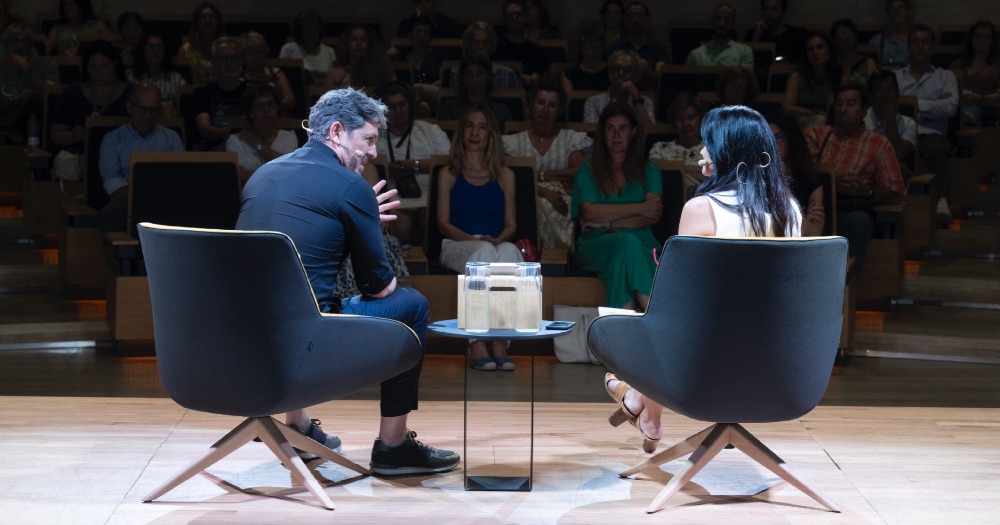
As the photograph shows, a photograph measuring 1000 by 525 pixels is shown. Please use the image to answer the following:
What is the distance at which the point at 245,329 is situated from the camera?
2.54 meters

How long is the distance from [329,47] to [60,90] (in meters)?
1.62

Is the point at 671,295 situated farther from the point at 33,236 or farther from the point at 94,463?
the point at 33,236

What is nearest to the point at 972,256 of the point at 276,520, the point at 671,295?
the point at 671,295

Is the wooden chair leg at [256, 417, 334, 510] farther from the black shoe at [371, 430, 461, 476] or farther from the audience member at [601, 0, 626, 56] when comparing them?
the audience member at [601, 0, 626, 56]

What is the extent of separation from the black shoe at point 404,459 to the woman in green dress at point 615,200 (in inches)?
66.8

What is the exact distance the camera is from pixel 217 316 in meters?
2.54

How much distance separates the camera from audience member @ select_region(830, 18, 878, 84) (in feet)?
22.1

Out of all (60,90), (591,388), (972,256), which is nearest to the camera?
(591,388)

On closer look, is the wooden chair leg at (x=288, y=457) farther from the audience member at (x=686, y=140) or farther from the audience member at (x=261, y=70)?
the audience member at (x=261, y=70)

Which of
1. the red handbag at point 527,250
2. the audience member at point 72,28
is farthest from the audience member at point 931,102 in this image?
the audience member at point 72,28

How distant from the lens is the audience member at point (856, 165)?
15.8 ft

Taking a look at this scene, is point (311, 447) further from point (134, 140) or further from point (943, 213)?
point (943, 213)

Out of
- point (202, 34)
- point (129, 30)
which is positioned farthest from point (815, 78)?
point (129, 30)

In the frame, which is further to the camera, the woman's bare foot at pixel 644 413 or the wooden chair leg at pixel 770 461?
the woman's bare foot at pixel 644 413
